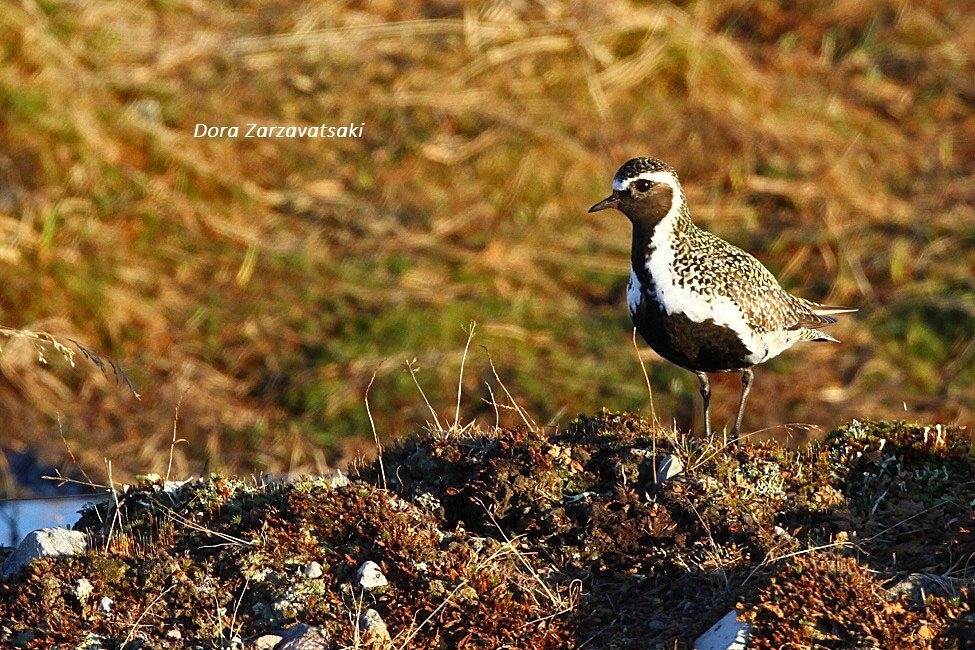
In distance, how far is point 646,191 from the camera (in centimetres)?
615

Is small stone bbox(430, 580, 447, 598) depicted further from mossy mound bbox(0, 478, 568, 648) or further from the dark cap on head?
the dark cap on head

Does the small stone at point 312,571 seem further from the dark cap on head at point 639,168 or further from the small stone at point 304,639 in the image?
the dark cap on head at point 639,168

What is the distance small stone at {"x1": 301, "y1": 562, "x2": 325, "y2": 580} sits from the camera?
4738mm

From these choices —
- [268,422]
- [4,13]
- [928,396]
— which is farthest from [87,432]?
[928,396]

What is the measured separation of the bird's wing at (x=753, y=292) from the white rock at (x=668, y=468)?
3.68 feet

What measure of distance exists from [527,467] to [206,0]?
9.20 m

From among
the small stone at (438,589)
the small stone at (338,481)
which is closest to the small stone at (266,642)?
the small stone at (438,589)

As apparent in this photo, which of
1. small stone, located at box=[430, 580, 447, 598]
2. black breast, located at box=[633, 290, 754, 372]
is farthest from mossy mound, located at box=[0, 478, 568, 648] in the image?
Result: black breast, located at box=[633, 290, 754, 372]

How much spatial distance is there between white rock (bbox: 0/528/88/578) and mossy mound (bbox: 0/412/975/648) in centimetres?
9

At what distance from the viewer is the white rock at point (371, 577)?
467 cm

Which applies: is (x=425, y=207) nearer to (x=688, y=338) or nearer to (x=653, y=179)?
(x=653, y=179)

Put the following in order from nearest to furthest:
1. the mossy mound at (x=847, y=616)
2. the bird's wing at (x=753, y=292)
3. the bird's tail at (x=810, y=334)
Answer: the mossy mound at (x=847, y=616) → the bird's wing at (x=753, y=292) → the bird's tail at (x=810, y=334)

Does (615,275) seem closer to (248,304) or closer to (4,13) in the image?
(248,304)

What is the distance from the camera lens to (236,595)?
4.70 metres
